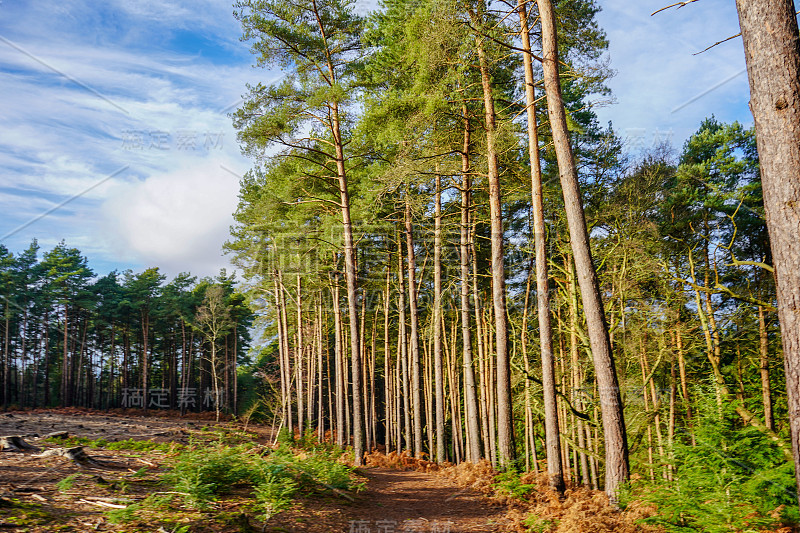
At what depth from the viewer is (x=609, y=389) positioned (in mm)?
6426

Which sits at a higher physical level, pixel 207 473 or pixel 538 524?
pixel 207 473

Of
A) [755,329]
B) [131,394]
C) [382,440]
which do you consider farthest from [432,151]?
[131,394]

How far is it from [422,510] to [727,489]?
4510 mm

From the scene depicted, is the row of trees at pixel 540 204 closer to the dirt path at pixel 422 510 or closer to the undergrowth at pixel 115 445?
the dirt path at pixel 422 510

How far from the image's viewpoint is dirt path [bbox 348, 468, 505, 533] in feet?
21.6

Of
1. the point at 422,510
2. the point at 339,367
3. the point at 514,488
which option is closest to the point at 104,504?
the point at 422,510

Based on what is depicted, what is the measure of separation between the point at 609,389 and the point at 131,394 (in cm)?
4548

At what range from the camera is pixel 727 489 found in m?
5.00

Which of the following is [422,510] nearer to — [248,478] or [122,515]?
[248,478]

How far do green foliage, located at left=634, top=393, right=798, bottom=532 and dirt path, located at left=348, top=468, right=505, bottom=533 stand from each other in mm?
2206

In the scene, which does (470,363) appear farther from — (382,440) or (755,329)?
(382,440)

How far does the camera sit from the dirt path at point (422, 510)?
6593 millimetres

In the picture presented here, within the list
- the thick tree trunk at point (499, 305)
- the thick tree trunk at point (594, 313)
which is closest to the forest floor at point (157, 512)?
the thick tree trunk at point (499, 305)

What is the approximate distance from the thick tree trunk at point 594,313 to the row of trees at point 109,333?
28.6 m
